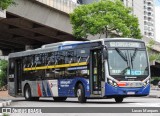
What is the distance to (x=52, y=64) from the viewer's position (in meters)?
26.0

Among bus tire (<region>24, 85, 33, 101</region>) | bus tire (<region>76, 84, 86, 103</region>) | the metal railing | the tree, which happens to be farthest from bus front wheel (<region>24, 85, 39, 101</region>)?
the tree

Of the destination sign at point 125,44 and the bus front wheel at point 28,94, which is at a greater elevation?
the destination sign at point 125,44

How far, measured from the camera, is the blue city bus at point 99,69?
72.4 ft

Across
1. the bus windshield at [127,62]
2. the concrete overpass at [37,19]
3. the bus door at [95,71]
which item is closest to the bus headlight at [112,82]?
the bus windshield at [127,62]

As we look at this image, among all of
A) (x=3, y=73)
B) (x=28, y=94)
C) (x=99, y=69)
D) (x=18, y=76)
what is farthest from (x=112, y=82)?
(x=3, y=73)

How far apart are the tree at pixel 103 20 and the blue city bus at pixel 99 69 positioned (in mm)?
19014

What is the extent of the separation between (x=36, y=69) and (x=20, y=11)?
36.8ft

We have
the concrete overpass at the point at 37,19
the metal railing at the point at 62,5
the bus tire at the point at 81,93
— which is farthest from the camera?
the metal railing at the point at 62,5

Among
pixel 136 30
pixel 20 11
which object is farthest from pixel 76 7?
pixel 20 11

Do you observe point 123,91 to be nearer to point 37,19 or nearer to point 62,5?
point 37,19

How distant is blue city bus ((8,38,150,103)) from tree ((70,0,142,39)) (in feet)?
62.4

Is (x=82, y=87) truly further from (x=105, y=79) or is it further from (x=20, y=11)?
(x=20, y=11)

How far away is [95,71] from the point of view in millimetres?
22625

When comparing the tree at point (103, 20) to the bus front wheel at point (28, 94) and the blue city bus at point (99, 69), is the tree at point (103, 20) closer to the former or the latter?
the bus front wheel at point (28, 94)
